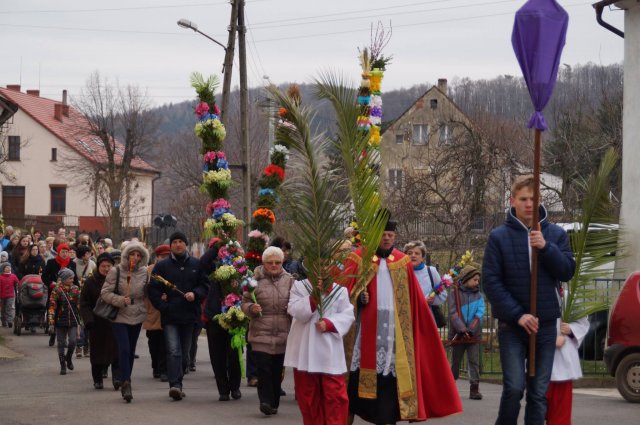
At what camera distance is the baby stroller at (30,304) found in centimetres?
2419

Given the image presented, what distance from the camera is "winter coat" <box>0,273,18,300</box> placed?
25.0m

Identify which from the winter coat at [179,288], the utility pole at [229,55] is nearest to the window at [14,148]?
the utility pole at [229,55]

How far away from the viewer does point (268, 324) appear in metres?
12.3

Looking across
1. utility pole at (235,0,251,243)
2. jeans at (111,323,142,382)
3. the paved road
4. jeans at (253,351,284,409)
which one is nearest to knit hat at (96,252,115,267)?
jeans at (111,323,142,382)

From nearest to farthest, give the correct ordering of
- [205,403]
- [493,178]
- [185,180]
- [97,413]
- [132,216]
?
[97,413], [205,403], [493,178], [185,180], [132,216]

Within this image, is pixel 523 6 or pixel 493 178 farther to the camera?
pixel 493 178

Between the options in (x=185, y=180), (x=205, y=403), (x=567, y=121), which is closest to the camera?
(x=205, y=403)

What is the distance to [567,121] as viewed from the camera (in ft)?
98.9

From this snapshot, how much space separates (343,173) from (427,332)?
1.89m

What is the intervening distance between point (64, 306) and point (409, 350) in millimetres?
8304

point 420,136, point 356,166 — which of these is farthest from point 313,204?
point 420,136

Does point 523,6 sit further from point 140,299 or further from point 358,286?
point 140,299

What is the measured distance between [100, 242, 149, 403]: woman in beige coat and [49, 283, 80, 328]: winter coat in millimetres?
2600

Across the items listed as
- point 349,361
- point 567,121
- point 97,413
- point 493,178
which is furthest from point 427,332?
point 567,121
